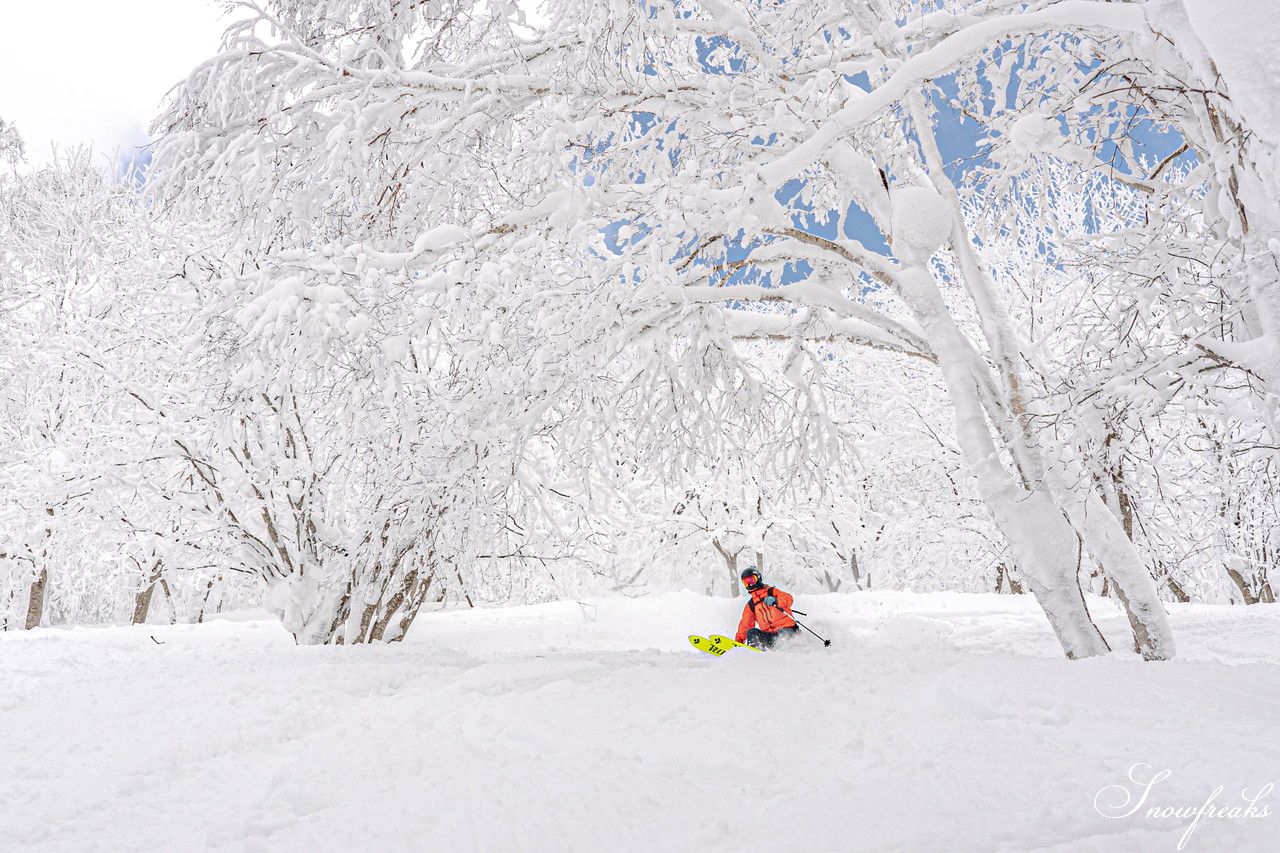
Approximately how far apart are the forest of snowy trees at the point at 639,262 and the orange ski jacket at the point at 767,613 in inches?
56.7

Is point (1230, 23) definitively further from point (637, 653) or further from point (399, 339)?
point (637, 653)

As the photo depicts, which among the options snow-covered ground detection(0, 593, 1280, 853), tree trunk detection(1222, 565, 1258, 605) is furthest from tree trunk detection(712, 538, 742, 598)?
snow-covered ground detection(0, 593, 1280, 853)

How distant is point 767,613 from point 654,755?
4.61 metres

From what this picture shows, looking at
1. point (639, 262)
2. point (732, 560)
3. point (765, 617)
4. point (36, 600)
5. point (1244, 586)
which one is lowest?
point (1244, 586)

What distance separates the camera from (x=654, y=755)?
2945mm

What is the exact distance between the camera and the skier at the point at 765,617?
7.28 metres

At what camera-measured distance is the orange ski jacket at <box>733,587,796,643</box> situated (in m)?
7.29

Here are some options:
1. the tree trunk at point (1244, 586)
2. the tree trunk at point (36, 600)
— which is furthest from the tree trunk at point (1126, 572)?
the tree trunk at point (36, 600)

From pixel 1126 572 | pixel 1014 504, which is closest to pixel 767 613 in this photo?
pixel 1014 504

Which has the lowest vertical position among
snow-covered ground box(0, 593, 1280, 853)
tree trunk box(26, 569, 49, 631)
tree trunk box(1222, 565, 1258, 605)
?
tree trunk box(1222, 565, 1258, 605)

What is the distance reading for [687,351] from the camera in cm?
610

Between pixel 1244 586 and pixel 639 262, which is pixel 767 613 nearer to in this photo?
pixel 639 262

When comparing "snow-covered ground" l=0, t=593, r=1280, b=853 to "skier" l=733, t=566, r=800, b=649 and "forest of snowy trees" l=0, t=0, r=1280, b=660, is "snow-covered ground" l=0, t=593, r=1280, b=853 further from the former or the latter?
"skier" l=733, t=566, r=800, b=649

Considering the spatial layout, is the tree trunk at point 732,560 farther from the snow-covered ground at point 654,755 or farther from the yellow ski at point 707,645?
the snow-covered ground at point 654,755
